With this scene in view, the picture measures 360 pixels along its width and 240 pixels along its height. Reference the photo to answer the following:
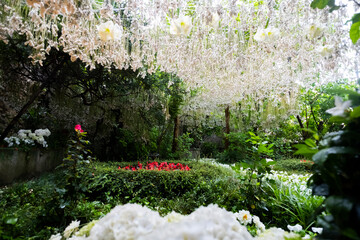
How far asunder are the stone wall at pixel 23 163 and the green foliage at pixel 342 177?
16.5 feet

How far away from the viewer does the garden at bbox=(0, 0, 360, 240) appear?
0.67 m

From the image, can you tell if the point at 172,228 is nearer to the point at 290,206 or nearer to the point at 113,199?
the point at 290,206

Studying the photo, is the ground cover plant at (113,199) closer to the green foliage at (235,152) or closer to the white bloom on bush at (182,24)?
the white bloom on bush at (182,24)

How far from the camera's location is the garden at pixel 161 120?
67 centimetres

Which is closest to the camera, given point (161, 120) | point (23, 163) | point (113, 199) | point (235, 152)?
point (113, 199)

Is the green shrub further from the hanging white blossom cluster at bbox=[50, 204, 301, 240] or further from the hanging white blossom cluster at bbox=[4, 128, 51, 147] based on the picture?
the hanging white blossom cluster at bbox=[50, 204, 301, 240]

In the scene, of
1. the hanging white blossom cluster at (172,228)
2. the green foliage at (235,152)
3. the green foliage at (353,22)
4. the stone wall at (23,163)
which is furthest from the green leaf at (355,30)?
the green foliage at (235,152)

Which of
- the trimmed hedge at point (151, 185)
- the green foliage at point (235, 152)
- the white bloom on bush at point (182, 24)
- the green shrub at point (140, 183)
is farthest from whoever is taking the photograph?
the green foliage at point (235, 152)

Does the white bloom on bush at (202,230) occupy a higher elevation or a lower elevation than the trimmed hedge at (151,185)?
higher

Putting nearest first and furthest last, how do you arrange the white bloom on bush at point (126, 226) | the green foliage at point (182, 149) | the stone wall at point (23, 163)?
the white bloom on bush at point (126, 226) < the stone wall at point (23, 163) < the green foliage at point (182, 149)

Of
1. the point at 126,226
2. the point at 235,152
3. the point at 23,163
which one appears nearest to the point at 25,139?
the point at 23,163

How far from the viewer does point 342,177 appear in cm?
59

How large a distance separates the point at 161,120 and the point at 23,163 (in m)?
3.52

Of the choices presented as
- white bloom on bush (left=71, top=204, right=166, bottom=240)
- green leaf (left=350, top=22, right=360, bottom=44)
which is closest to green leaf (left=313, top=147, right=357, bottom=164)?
white bloom on bush (left=71, top=204, right=166, bottom=240)
